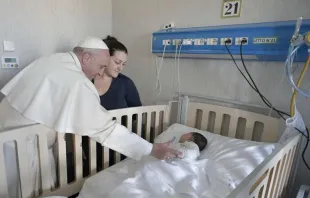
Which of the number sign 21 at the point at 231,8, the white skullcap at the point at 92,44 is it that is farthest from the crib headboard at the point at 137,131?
the number sign 21 at the point at 231,8

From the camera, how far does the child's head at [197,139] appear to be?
4.72 feet

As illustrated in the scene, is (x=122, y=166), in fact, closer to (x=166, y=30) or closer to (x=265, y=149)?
(x=265, y=149)

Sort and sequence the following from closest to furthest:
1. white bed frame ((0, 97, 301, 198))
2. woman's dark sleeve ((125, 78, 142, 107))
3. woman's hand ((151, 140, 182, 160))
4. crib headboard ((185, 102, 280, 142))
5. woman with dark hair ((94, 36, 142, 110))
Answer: white bed frame ((0, 97, 301, 198)) → woman's hand ((151, 140, 182, 160)) → crib headboard ((185, 102, 280, 142)) → woman with dark hair ((94, 36, 142, 110)) → woman's dark sleeve ((125, 78, 142, 107))

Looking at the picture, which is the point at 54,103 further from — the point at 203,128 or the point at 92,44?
the point at 203,128

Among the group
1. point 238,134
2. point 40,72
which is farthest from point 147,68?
point 40,72

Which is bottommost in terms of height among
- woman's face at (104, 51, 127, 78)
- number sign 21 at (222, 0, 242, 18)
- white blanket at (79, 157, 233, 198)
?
white blanket at (79, 157, 233, 198)

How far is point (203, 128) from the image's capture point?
68.2 inches

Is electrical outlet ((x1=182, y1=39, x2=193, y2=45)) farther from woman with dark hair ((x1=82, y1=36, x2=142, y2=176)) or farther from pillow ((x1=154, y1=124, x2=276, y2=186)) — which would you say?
pillow ((x1=154, y1=124, x2=276, y2=186))

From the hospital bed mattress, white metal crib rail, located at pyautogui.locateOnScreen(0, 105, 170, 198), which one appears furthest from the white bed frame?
the hospital bed mattress

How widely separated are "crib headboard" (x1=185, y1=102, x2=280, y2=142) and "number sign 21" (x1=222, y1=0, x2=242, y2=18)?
0.67 meters

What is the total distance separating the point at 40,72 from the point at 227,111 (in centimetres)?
124

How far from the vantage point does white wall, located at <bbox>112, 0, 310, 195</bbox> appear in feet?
4.50

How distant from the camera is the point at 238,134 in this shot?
1604mm

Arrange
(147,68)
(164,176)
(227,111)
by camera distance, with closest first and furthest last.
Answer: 1. (164,176)
2. (227,111)
3. (147,68)
